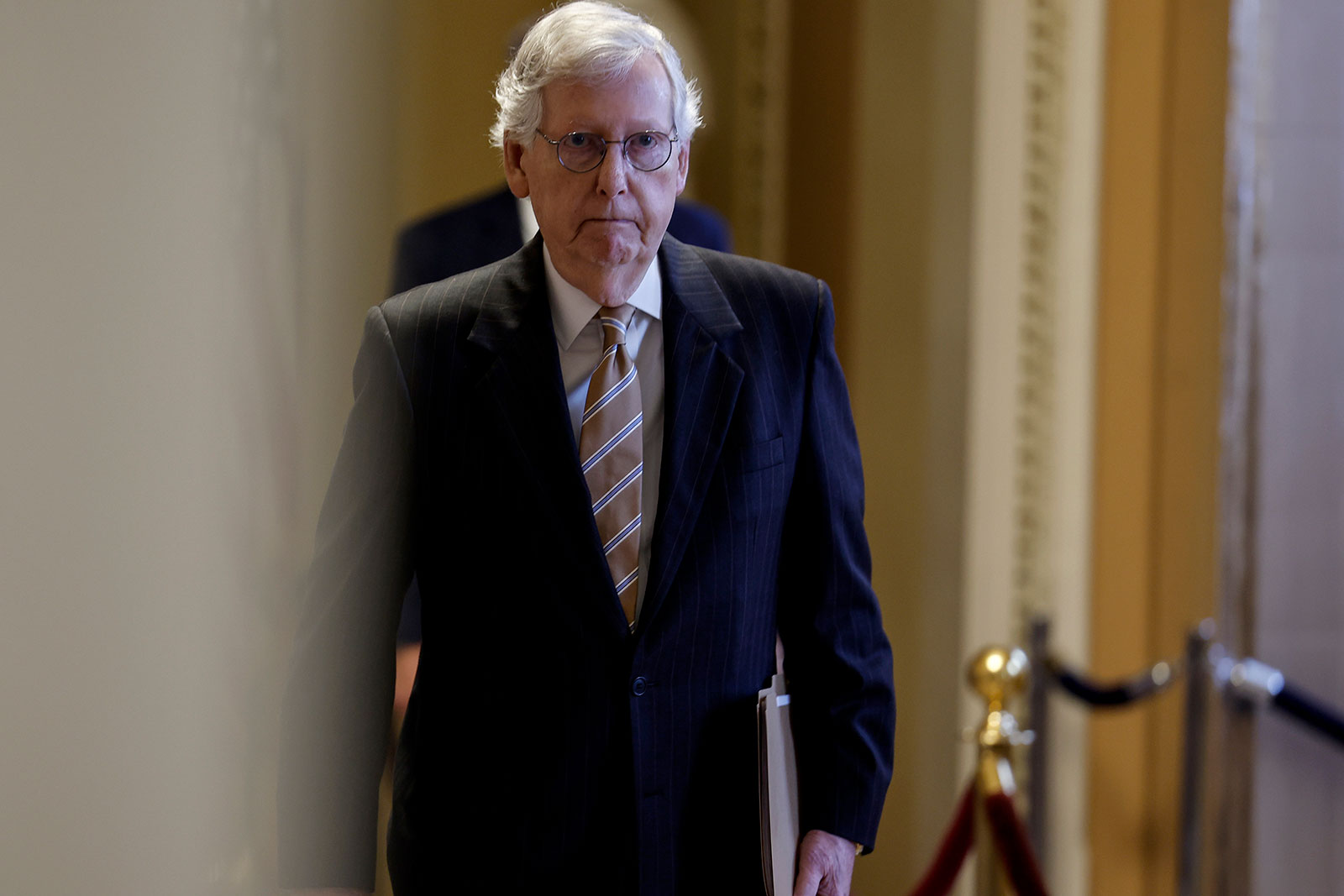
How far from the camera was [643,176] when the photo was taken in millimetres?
862

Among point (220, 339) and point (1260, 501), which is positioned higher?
point (220, 339)

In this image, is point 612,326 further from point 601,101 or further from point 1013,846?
point 1013,846

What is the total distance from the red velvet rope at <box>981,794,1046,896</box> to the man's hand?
1210 millimetres

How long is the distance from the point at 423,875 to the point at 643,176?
49cm

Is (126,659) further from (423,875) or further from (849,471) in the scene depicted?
(849,471)

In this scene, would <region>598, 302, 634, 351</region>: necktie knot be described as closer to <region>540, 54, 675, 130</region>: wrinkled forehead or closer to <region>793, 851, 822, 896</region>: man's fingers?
<region>540, 54, 675, 130</region>: wrinkled forehead

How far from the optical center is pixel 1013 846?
211cm

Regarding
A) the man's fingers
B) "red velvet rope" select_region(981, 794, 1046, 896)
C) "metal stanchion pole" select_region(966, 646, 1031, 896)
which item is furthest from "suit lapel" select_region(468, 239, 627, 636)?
"red velvet rope" select_region(981, 794, 1046, 896)

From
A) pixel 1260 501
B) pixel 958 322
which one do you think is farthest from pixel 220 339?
pixel 1260 501

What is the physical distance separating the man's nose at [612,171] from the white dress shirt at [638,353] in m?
0.07

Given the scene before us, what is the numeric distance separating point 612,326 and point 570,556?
159mm

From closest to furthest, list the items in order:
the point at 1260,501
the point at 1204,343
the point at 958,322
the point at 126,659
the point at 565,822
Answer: the point at 126,659
the point at 565,822
the point at 958,322
the point at 1204,343
the point at 1260,501

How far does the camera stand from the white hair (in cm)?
85

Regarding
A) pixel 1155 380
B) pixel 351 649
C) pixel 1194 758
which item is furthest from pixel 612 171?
pixel 1194 758
